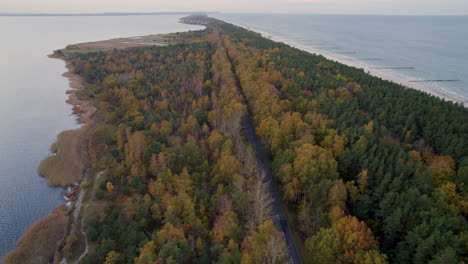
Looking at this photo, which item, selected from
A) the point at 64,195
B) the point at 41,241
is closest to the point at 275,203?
the point at 41,241

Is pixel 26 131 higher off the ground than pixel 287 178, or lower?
lower

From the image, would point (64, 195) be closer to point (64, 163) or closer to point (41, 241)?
point (64, 163)

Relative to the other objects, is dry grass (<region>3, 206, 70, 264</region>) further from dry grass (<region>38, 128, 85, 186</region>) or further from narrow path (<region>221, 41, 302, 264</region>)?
narrow path (<region>221, 41, 302, 264</region>)

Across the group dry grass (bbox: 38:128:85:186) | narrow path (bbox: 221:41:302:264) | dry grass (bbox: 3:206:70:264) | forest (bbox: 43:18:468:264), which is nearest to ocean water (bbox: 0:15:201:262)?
dry grass (bbox: 38:128:85:186)

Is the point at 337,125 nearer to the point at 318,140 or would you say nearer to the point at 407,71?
the point at 318,140

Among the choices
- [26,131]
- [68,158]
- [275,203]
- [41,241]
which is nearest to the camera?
[41,241]

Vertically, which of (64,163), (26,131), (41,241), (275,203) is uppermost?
(275,203)

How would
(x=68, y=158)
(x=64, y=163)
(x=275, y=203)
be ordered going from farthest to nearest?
(x=68, y=158)
(x=64, y=163)
(x=275, y=203)
